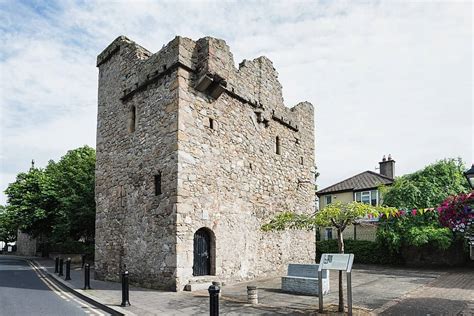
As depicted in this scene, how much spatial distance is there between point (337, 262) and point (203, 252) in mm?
5336

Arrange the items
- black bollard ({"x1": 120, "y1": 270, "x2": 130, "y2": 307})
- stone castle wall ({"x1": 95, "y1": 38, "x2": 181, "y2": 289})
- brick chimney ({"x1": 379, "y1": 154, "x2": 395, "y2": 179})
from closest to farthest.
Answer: black bollard ({"x1": 120, "y1": 270, "x2": 130, "y2": 307}) → stone castle wall ({"x1": 95, "y1": 38, "x2": 181, "y2": 289}) → brick chimney ({"x1": 379, "y1": 154, "x2": 395, "y2": 179})

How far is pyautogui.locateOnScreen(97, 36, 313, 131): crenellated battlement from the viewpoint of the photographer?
40.6 feet

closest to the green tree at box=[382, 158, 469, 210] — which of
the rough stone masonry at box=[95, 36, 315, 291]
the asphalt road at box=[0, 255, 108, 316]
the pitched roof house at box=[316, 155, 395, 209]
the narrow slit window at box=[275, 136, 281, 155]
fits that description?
the pitched roof house at box=[316, 155, 395, 209]

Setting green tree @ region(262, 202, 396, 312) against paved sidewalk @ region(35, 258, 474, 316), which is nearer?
green tree @ region(262, 202, 396, 312)

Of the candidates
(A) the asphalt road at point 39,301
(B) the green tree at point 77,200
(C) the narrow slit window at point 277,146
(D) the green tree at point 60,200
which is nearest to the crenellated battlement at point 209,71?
(C) the narrow slit window at point 277,146

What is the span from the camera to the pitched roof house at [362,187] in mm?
29344

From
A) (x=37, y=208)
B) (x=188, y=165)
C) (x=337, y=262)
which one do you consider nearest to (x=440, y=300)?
(x=337, y=262)

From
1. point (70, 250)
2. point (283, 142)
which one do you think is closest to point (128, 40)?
point (283, 142)

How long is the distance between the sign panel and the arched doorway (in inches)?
189

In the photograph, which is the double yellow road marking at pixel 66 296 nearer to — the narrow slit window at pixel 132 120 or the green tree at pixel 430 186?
the narrow slit window at pixel 132 120

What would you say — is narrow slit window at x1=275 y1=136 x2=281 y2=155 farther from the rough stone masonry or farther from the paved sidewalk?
the paved sidewalk

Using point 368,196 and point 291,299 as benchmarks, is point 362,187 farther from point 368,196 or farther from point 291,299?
point 291,299

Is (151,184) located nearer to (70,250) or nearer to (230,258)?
(230,258)

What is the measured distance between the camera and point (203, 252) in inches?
478
